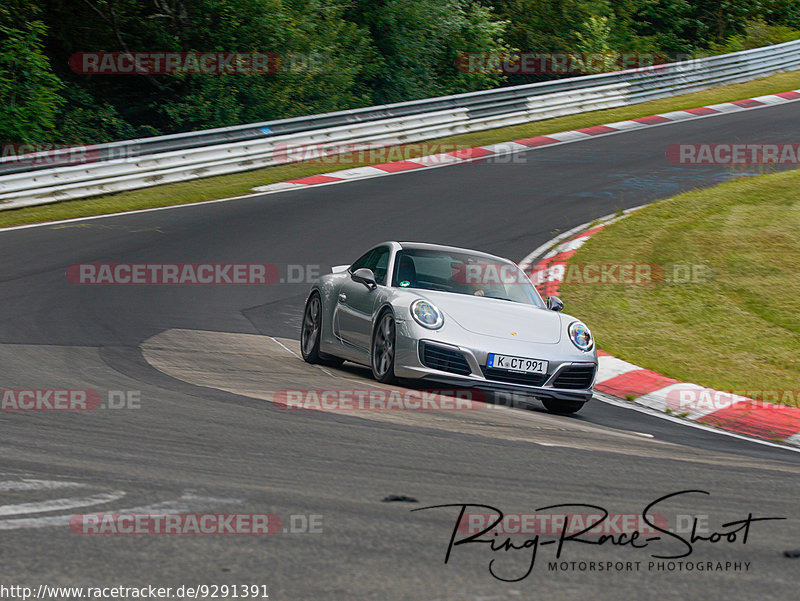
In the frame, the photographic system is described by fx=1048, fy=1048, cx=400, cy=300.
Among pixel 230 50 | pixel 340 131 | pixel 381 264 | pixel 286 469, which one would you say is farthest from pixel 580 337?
pixel 230 50

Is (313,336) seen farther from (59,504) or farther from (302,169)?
(302,169)

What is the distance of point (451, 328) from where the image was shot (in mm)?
8273

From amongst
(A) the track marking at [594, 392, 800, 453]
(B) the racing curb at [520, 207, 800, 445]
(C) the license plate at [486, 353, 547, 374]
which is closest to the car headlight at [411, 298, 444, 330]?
(C) the license plate at [486, 353, 547, 374]

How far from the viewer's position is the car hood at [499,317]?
8398 mm

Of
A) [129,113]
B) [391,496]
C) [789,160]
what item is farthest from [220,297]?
[129,113]

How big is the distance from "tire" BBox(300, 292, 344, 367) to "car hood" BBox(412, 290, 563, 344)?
1446 mm

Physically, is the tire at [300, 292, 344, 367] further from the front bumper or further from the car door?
the front bumper

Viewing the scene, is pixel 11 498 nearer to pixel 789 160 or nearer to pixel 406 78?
pixel 789 160

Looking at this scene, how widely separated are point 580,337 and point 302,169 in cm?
1449

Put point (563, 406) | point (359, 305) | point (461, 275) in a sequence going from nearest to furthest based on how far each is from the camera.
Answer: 1. point (563, 406)
2. point (359, 305)
3. point (461, 275)

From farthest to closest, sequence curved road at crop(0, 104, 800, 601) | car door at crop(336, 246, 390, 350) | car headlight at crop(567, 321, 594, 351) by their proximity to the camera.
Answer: car door at crop(336, 246, 390, 350) < car headlight at crop(567, 321, 594, 351) < curved road at crop(0, 104, 800, 601)

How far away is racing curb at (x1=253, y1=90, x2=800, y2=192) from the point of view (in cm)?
2111

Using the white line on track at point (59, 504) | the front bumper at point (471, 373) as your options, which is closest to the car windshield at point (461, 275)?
the front bumper at point (471, 373)

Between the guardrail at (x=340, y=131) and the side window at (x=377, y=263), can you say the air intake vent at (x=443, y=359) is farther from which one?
the guardrail at (x=340, y=131)
